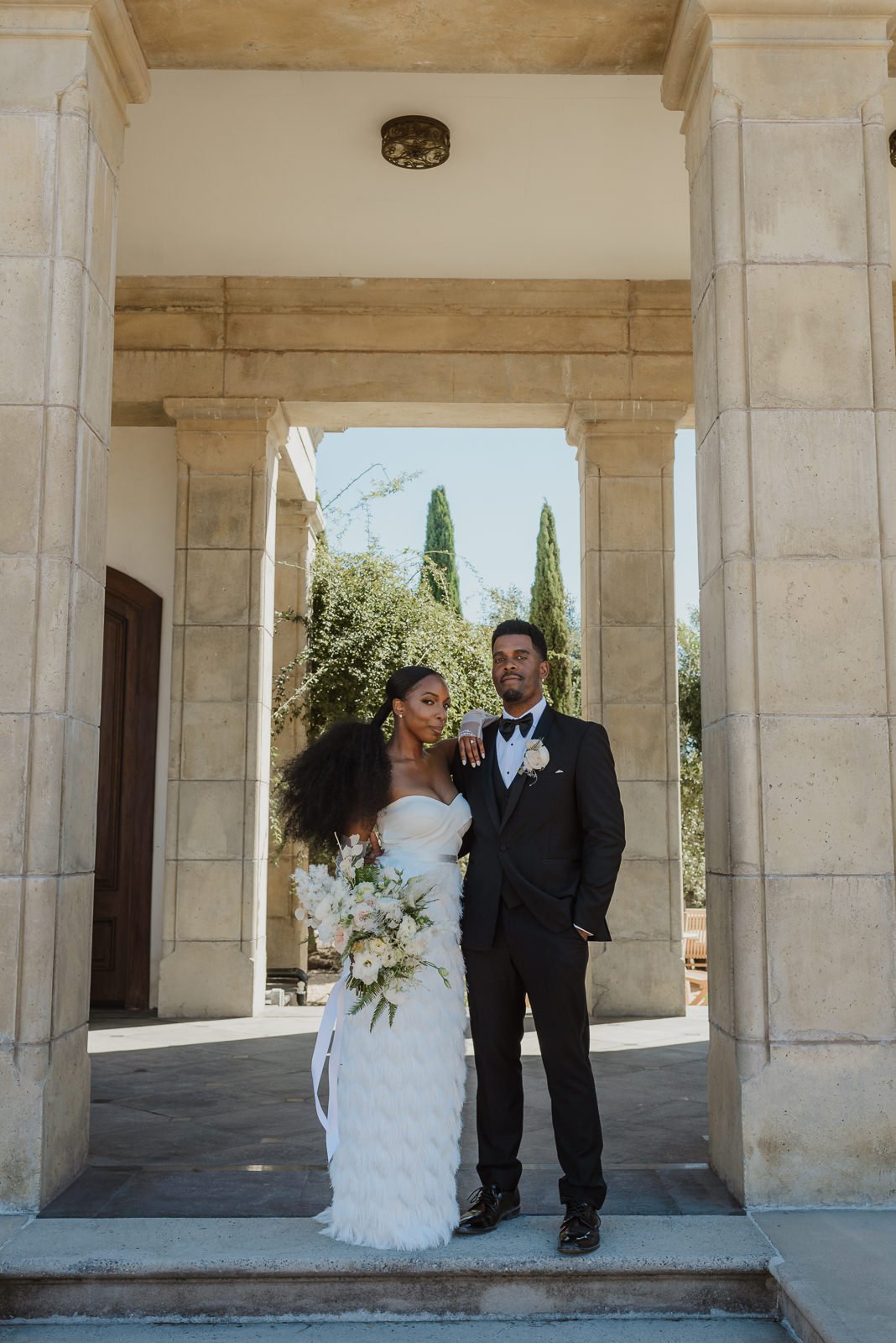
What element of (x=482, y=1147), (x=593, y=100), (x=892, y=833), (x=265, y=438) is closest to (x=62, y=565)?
(x=482, y=1147)

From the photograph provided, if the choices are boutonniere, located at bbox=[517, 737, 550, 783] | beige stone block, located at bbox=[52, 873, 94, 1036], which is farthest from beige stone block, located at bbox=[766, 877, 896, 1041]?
beige stone block, located at bbox=[52, 873, 94, 1036]

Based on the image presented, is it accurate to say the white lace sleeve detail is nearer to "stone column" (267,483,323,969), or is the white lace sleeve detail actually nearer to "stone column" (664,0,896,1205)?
"stone column" (664,0,896,1205)

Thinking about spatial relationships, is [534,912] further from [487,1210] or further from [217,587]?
[217,587]

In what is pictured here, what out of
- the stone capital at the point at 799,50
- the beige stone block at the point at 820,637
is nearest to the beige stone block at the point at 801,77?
the stone capital at the point at 799,50

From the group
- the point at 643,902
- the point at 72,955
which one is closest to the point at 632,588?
the point at 643,902

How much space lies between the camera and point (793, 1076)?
437 centimetres

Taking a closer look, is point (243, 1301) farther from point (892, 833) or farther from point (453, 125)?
point (453, 125)

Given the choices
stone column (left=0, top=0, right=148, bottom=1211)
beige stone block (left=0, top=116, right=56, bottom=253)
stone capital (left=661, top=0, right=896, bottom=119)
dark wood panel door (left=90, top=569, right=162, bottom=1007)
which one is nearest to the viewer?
stone column (left=0, top=0, right=148, bottom=1211)

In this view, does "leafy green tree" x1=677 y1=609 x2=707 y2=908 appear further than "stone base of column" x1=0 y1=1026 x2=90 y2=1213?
Yes

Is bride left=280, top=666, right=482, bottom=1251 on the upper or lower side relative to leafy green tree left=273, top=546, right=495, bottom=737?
lower

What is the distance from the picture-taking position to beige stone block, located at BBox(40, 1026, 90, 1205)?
14.1ft

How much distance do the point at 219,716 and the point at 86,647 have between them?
429 cm

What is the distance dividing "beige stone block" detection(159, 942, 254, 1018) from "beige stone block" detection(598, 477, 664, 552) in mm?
4021

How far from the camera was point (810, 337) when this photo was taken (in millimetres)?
4730
